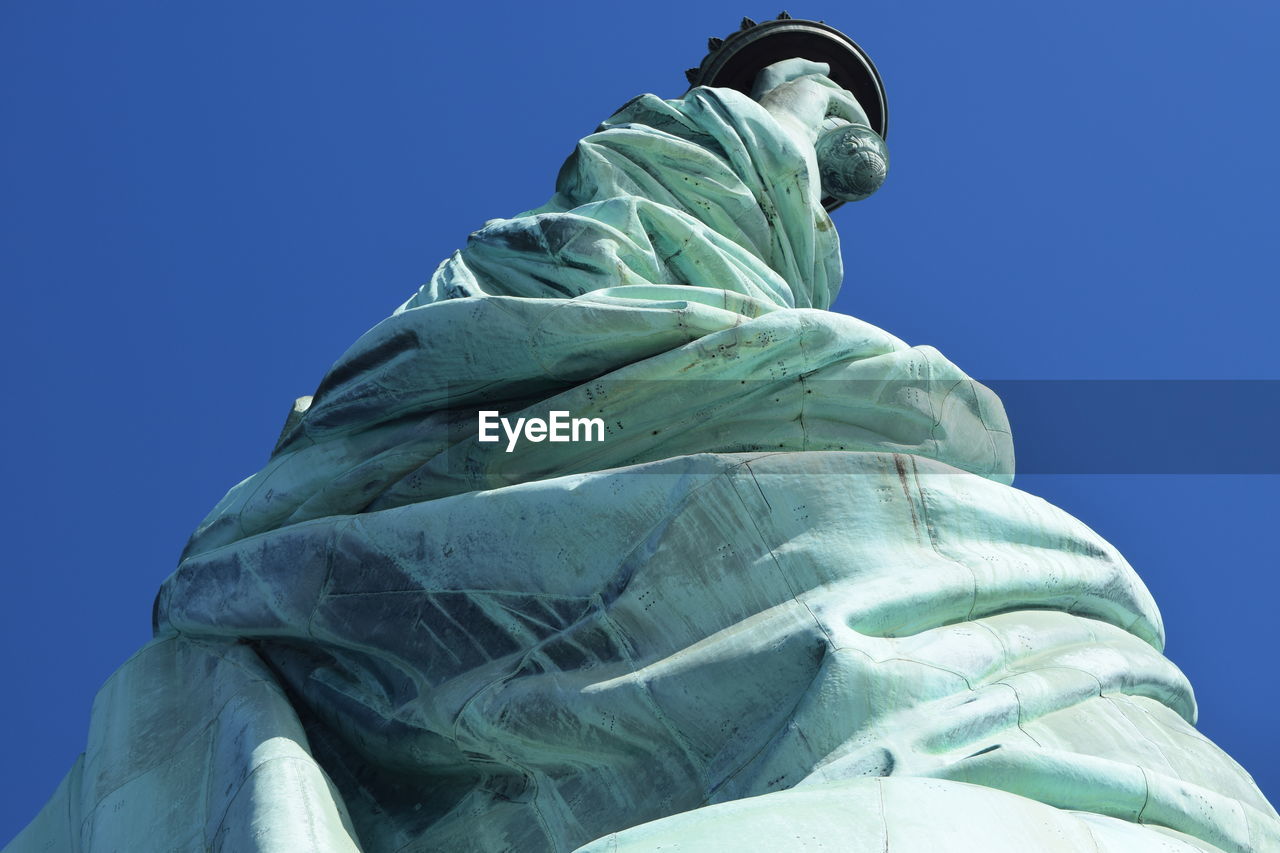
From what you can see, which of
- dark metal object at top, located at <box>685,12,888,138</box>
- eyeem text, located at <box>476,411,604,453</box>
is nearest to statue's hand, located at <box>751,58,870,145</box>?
dark metal object at top, located at <box>685,12,888,138</box>

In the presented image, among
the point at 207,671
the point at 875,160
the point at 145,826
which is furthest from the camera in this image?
the point at 875,160

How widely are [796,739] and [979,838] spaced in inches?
28.3

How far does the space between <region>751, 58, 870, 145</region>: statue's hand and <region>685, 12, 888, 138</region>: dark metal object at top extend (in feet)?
1.32

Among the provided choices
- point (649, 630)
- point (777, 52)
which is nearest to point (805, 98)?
point (777, 52)

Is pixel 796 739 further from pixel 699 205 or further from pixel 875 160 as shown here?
pixel 875 160

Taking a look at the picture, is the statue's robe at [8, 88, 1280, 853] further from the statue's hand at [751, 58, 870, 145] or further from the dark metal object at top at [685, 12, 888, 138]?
the dark metal object at top at [685, 12, 888, 138]

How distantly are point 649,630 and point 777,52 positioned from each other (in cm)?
828

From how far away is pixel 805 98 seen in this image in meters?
11.0

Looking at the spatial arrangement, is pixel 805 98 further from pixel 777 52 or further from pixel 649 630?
pixel 649 630

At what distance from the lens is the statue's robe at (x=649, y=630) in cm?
452

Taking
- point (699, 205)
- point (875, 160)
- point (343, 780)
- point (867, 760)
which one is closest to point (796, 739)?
point (867, 760)

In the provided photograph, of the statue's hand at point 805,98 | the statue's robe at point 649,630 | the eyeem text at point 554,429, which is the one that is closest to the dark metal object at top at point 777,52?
the statue's hand at point 805,98

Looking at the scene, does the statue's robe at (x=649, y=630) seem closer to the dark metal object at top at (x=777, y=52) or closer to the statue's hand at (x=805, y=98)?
the statue's hand at (x=805, y=98)

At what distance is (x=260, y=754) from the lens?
198 inches
